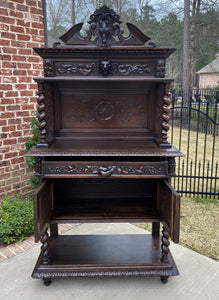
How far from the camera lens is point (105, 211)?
263 cm

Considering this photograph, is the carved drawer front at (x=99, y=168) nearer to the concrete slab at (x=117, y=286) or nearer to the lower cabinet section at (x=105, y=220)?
the lower cabinet section at (x=105, y=220)

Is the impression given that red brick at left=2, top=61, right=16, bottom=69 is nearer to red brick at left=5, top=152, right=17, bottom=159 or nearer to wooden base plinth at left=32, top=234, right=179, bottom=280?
red brick at left=5, top=152, right=17, bottom=159

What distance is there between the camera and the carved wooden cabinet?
2213mm

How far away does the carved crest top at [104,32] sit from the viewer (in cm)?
227

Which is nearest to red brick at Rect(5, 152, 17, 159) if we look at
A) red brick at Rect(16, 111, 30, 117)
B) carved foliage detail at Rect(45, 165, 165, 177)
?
red brick at Rect(16, 111, 30, 117)

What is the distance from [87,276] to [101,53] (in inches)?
77.6

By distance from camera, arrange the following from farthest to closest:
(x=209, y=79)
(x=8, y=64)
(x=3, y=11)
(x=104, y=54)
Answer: (x=209, y=79)
(x=8, y=64)
(x=3, y=11)
(x=104, y=54)

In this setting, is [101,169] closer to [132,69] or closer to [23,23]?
[132,69]

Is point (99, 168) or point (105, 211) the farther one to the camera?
point (105, 211)

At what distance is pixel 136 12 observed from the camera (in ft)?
39.3

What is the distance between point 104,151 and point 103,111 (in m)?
0.58

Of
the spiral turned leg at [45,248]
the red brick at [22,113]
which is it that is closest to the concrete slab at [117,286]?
the spiral turned leg at [45,248]

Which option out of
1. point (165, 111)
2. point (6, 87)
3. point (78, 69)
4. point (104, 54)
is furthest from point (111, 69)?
point (6, 87)

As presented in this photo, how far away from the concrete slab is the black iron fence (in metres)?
1.99
